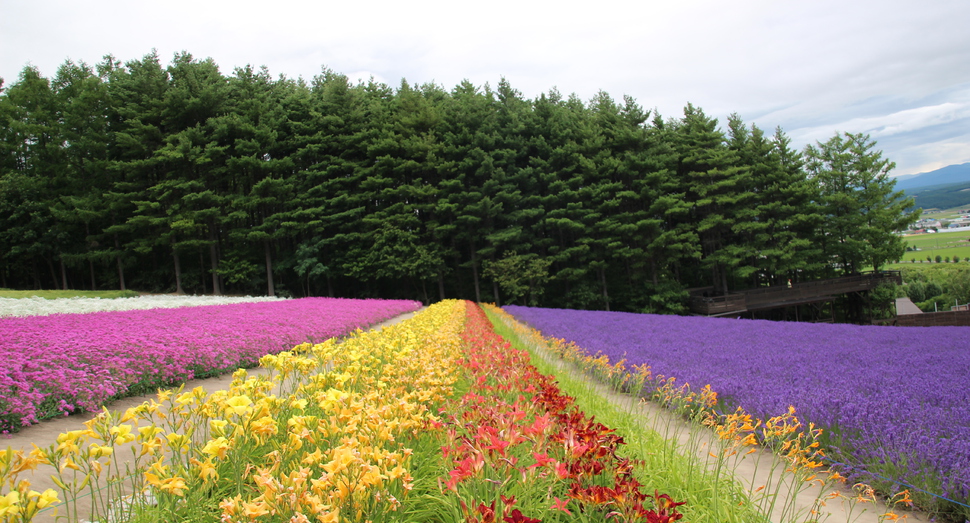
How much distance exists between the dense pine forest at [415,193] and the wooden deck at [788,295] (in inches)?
52.6

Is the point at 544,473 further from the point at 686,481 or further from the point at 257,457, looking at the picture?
the point at 257,457

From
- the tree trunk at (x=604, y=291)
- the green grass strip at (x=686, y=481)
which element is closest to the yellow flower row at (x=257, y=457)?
the green grass strip at (x=686, y=481)

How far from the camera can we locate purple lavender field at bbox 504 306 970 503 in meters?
2.89

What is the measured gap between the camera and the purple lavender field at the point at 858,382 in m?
2.89

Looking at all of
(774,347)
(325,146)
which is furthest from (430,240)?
(774,347)

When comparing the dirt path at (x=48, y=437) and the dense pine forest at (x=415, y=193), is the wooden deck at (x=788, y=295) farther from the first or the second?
the dirt path at (x=48, y=437)

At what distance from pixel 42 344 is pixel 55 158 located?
3314cm

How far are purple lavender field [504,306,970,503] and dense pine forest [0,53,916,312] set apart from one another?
17.5 m

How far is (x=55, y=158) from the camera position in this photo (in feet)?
93.5

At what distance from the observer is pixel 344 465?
1499 millimetres

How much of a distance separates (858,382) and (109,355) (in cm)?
738

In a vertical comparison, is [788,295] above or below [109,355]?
below

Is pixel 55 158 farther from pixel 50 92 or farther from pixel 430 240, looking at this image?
pixel 430 240

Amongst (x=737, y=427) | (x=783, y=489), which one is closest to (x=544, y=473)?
(x=737, y=427)
